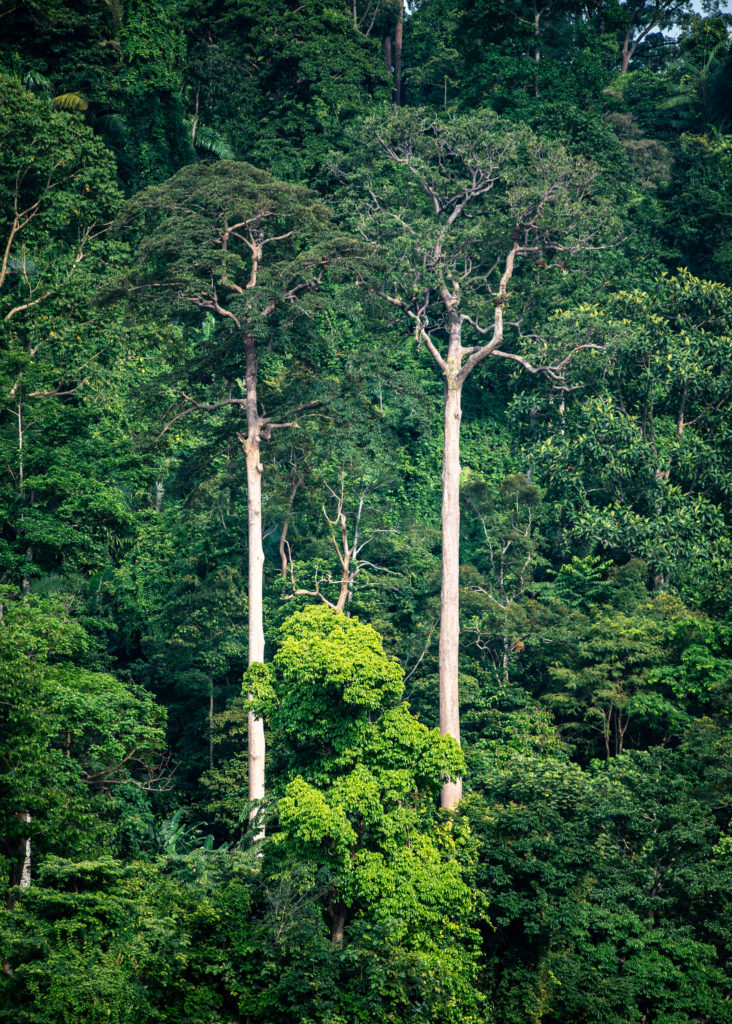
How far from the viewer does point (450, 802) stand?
63.7 feet

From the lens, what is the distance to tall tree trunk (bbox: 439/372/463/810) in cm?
2005

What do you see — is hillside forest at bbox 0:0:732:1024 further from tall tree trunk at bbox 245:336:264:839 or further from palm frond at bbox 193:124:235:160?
palm frond at bbox 193:124:235:160

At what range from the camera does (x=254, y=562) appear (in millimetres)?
20125

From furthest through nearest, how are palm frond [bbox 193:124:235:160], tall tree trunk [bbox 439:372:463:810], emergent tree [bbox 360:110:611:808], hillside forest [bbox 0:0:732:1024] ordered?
palm frond [bbox 193:124:235:160] → emergent tree [bbox 360:110:611:808] → tall tree trunk [bbox 439:372:463:810] → hillside forest [bbox 0:0:732:1024]

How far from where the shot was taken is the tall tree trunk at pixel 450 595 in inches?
789

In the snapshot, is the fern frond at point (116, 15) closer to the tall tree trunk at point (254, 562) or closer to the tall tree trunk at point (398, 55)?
the tall tree trunk at point (398, 55)

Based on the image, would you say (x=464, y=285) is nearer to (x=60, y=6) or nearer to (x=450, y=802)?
(x=450, y=802)

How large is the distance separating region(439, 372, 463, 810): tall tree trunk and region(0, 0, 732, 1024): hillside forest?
0.10 metres

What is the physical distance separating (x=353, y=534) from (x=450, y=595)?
4587mm

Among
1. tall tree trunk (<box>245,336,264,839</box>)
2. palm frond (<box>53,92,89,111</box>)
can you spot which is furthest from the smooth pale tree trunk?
palm frond (<box>53,92,89,111</box>)

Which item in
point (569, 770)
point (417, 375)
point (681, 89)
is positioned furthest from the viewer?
point (681, 89)

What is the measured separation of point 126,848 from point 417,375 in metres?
15.6

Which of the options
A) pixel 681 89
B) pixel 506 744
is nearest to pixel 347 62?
pixel 681 89

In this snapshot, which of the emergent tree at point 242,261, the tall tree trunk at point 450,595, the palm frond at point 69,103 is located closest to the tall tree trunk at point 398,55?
the palm frond at point 69,103
